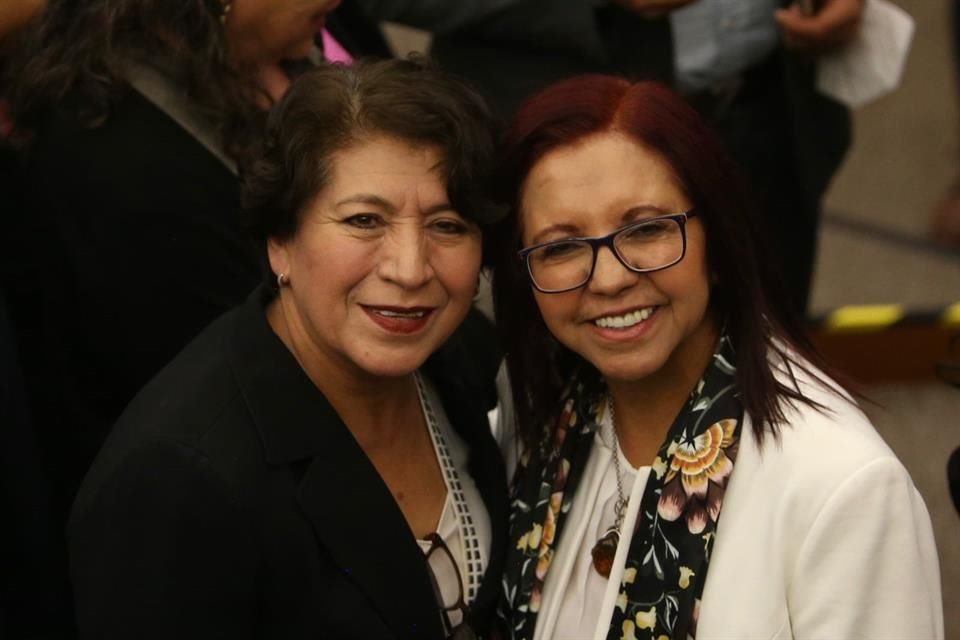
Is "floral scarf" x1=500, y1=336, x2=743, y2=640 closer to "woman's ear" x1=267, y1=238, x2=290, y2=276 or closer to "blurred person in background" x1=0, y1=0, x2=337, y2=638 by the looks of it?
"woman's ear" x1=267, y1=238, x2=290, y2=276

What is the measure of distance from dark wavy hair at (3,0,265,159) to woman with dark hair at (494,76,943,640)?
588 millimetres

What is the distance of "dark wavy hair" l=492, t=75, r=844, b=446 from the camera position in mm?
2527

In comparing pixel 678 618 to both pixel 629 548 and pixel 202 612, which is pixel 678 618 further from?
pixel 202 612

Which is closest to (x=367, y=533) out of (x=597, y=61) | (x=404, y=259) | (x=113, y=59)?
(x=404, y=259)

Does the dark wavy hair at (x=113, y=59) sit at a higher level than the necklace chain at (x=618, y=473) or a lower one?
higher

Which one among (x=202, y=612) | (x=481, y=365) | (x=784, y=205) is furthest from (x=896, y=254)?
(x=202, y=612)

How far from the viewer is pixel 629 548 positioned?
2.55 metres

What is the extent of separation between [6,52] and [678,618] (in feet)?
5.33

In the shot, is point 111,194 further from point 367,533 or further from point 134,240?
point 367,533

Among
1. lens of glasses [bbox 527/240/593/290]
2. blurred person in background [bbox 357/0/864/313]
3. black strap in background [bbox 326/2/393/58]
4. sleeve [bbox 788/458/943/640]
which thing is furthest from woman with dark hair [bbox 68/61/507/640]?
blurred person in background [bbox 357/0/864/313]

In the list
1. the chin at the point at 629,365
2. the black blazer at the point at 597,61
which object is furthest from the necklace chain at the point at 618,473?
the black blazer at the point at 597,61

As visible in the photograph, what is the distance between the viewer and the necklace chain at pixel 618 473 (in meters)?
2.68

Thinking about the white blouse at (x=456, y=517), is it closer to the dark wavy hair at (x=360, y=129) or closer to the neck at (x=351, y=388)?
the neck at (x=351, y=388)

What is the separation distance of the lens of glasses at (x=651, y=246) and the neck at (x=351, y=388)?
520 mm
